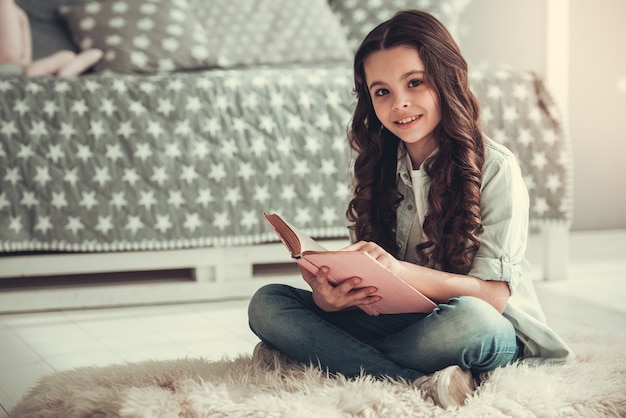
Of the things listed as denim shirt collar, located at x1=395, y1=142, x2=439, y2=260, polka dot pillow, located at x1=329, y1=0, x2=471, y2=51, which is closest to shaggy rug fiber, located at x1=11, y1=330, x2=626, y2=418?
denim shirt collar, located at x1=395, y1=142, x2=439, y2=260

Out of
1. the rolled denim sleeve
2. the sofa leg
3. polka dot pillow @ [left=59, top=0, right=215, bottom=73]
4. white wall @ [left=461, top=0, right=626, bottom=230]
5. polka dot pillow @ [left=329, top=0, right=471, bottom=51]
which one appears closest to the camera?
the rolled denim sleeve

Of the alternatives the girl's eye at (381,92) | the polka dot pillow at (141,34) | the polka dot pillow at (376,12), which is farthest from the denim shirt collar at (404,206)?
the polka dot pillow at (376,12)

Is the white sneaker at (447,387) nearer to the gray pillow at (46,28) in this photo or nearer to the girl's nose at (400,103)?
the girl's nose at (400,103)

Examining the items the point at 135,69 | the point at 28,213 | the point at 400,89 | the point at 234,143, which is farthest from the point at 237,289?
the point at 400,89

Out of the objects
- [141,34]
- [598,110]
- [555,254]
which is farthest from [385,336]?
[598,110]

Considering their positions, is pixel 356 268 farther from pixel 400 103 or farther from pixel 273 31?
pixel 273 31

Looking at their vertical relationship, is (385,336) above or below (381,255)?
below

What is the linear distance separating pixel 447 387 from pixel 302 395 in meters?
0.19

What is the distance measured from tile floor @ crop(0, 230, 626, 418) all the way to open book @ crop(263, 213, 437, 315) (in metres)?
0.37

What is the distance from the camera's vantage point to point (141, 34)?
2.49 meters

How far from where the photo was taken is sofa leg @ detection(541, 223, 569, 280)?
7.64 feet

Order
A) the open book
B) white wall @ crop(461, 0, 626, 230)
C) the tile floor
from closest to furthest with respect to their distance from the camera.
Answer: the open book → the tile floor → white wall @ crop(461, 0, 626, 230)

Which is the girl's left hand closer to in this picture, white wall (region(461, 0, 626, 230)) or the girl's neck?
the girl's neck

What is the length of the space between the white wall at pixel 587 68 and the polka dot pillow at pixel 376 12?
37 centimetres
